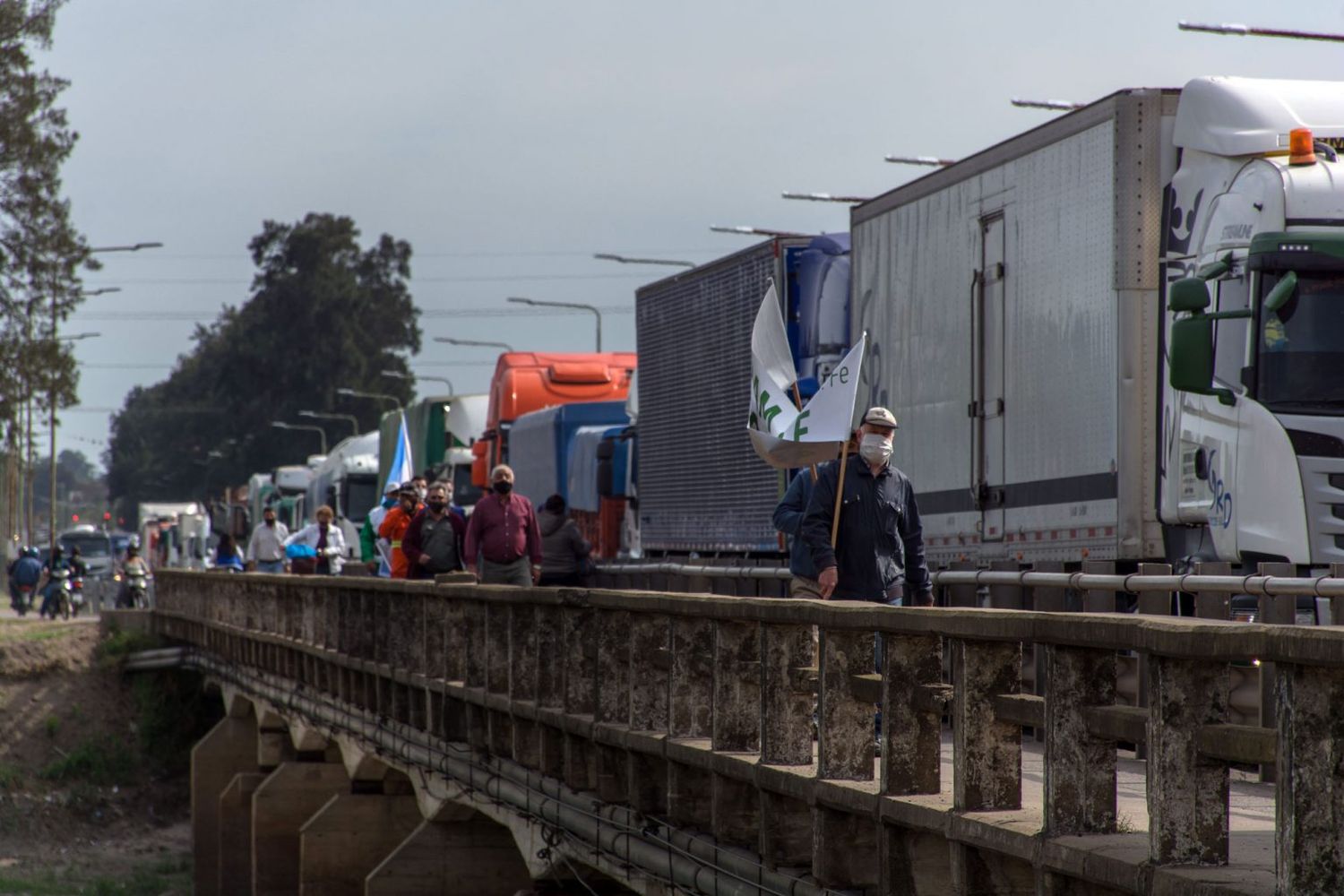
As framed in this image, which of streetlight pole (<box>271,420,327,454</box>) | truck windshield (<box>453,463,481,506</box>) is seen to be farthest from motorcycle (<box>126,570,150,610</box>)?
streetlight pole (<box>271,420,327,454</box>)

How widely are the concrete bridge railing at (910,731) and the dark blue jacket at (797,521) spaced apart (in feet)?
2.25

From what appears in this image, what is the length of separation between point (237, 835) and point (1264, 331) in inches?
884

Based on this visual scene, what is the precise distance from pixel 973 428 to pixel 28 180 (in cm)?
4105

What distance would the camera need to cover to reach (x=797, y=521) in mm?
12000

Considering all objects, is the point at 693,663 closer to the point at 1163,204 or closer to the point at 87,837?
the point at 1163,204

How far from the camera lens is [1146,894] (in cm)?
609

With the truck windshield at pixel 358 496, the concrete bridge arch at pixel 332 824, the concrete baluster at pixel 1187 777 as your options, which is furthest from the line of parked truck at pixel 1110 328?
the truck windshield at pixel 358 496

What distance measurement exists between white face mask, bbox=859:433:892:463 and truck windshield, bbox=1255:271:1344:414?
2.48 metres

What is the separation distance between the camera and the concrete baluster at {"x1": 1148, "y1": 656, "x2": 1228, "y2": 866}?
242 inches

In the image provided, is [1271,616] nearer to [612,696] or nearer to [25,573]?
[612,696]

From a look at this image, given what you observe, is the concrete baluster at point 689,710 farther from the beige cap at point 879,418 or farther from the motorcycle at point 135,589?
the motorcycle at point 135,589

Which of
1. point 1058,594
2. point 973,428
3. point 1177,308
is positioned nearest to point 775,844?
point 1058,594

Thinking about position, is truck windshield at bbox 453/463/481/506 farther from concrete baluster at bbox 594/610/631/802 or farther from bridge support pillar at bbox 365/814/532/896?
concrete baluster at bbox 594/610/631/802

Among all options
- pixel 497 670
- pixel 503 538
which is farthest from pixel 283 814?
pixel 497 670
